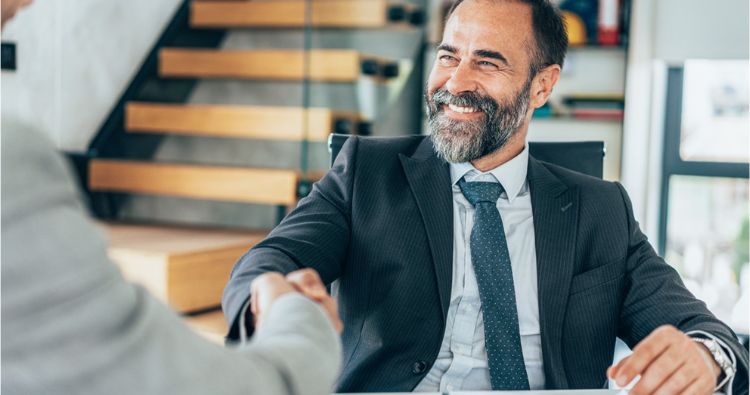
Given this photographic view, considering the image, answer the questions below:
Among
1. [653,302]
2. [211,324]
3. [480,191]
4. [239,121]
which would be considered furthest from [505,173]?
[239,121]

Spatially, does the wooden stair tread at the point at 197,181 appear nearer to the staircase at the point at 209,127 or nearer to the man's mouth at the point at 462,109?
the staircase at the point at 209,127

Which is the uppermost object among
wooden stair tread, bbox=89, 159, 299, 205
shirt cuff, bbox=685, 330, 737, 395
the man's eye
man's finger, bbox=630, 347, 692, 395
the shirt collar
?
the man's eye

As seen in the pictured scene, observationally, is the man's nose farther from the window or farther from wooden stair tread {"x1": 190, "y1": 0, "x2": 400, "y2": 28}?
the window

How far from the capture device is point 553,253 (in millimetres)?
1732

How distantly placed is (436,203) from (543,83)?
459 mm

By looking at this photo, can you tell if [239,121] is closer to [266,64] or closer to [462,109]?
[266,64]

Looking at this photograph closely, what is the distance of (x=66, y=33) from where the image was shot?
3.87 meters

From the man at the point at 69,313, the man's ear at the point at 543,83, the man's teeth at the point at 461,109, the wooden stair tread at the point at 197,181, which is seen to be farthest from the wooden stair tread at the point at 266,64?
the man at the point at 69,313

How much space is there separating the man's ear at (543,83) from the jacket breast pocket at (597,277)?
0.45m

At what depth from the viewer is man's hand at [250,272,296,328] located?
1.05 m

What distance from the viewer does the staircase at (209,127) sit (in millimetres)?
3418

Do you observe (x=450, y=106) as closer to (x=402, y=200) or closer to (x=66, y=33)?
(x=402, y=200)

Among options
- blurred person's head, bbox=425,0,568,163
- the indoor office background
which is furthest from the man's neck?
the indoor office background

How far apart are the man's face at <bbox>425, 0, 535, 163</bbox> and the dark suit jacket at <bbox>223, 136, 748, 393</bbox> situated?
0.09m
